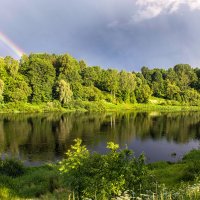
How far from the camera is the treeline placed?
432 feet

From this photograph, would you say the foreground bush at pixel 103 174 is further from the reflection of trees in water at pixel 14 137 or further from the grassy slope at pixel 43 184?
the reflection of trees in water at pixel 14 137

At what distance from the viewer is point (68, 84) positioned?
454ft

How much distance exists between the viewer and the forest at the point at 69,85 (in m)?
132

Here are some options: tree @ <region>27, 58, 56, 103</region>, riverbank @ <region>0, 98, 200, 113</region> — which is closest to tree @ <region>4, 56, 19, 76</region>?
tree @ <region>27, 58, 56, 103</region>

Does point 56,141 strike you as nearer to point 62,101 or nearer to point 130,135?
point 130,135

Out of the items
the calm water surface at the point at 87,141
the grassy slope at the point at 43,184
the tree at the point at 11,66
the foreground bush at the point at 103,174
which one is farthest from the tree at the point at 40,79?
the foreground bush at the point at 103,174

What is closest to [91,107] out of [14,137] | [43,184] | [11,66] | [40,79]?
[40,79]

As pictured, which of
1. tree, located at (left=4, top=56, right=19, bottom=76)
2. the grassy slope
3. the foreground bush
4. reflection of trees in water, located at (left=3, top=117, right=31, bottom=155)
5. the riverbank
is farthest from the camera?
tree, located at (left=4, top=56, right=19, bottom=76)

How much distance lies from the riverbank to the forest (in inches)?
60.8

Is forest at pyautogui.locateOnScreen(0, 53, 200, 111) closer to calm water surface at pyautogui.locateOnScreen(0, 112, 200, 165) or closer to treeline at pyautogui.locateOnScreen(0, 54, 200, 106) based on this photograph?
treeline at pyautogui.locateOnScreen(0, 54, 200, 106)

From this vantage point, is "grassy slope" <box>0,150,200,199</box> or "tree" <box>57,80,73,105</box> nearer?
"grassy slope" <box>0,150,200,199</box>

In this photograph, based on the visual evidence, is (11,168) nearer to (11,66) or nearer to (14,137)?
(14,137)

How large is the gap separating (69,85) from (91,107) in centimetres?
1590

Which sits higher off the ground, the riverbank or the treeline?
the treeline
